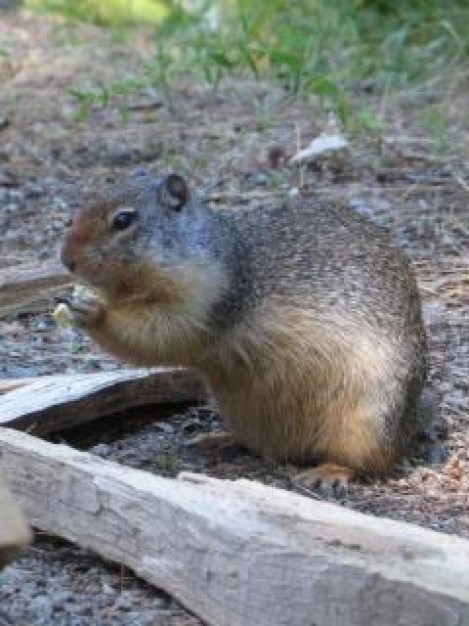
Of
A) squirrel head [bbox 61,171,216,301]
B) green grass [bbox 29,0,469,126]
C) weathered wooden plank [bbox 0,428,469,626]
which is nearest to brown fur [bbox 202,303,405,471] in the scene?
squirrel head [bbox 61,171,216,301]

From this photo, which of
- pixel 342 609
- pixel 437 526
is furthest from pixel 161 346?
pixel 342 609

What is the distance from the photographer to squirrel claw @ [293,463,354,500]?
4137 mm

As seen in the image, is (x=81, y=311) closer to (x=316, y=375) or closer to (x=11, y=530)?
(x=316, y=375)

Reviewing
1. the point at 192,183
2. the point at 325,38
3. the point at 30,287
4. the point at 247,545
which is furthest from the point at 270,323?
the point at 325,38

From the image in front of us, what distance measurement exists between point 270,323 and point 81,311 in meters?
0.51

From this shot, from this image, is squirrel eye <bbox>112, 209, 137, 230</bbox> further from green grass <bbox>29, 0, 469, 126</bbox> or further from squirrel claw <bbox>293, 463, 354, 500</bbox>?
green grass <bbox>29, 0, 469, 126</bbox>

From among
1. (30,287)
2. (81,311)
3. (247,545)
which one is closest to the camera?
(247,545)

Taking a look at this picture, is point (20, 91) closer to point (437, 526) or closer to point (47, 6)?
point (47, 6)

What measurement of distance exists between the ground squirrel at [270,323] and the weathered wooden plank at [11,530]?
151 centimetres

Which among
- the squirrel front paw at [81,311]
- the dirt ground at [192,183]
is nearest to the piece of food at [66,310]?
the squirrel front paw at [81,311]

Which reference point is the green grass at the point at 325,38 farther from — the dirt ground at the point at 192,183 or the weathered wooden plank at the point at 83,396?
the weathered wooden plank at the point at 83,396

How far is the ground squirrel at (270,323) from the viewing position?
13.6ft

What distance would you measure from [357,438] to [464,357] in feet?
2.75

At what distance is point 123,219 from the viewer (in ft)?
13.6
